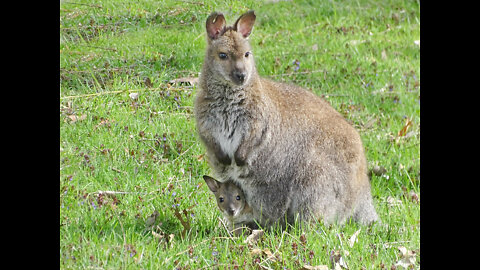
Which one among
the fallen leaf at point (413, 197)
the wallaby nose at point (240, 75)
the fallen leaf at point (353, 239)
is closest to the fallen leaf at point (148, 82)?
the wallaby nose at point (240, 75)

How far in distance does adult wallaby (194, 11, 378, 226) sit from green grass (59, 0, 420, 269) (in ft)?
0.66

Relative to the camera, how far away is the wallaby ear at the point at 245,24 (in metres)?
4.85

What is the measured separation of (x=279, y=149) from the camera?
5547 mm

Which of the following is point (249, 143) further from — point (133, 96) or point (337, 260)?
point (337, 260)

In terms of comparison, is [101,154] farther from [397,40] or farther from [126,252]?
[397,40]

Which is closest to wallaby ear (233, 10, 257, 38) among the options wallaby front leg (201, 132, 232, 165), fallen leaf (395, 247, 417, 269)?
wallaby front leg (201, 132, 232, 165)

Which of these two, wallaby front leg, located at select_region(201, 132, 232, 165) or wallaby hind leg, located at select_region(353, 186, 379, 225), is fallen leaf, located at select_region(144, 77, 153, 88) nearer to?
wallaby front leg, located at select_region(201, 132, 232, 165)

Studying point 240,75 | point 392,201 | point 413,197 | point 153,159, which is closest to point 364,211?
point 392,201

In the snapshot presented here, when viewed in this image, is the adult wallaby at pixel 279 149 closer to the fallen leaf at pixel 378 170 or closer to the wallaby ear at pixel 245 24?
the wallaby ear at pixel 245 24

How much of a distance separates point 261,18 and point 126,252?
2.43 metres

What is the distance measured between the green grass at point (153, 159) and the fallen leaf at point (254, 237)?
0.05 m

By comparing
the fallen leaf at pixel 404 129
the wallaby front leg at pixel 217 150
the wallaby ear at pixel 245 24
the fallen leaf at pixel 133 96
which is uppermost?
the wallaby ear at pixel 245 24

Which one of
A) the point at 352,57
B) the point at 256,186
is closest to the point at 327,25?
the point at 352,57
